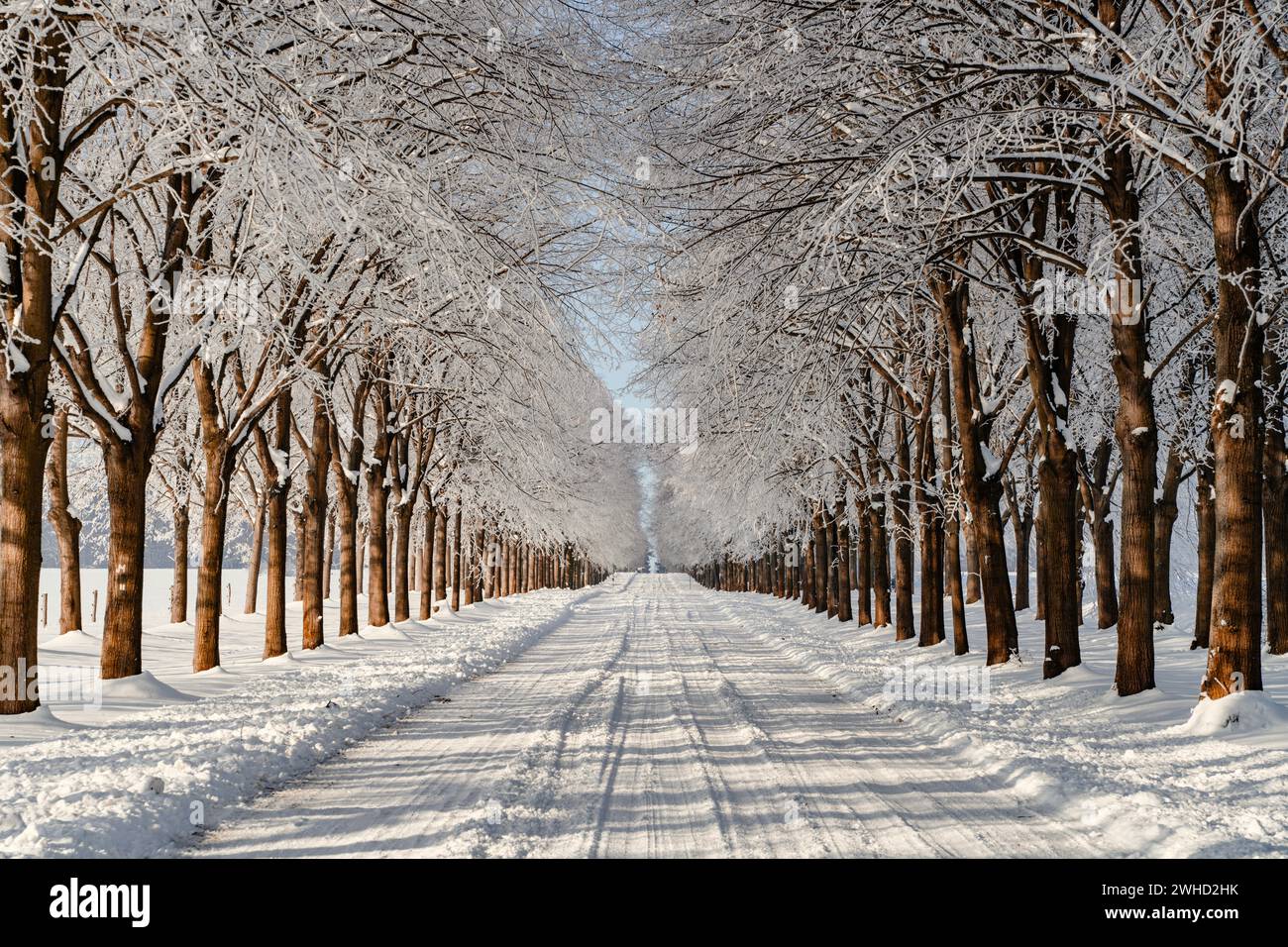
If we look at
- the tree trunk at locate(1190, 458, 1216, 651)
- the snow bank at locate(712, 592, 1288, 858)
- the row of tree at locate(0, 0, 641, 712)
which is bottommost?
the snow bank at locate(712, 592, 1288, 858)

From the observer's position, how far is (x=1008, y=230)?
12.0 meters

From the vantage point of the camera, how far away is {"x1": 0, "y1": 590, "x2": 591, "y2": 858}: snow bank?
5738 mm

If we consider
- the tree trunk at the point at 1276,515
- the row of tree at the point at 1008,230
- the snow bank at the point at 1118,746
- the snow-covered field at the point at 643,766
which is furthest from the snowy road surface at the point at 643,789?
the tree trunk at the point at 1276,515

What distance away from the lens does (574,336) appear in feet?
37.0

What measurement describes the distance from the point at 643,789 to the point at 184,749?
12.7 feet

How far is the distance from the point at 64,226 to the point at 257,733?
5.15 m

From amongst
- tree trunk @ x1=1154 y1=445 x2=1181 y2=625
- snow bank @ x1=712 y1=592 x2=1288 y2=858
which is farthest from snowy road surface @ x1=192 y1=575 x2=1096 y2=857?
tree trunk @ x1=1154 y1=445 x2=1181 y2=625

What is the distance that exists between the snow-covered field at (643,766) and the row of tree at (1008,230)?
6.12 ft

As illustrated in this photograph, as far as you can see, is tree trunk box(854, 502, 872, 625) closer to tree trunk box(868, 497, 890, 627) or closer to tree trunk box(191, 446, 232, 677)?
tree trunk box(868, 497, 890, 627)

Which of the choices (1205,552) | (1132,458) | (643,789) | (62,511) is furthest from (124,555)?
(1205,552)

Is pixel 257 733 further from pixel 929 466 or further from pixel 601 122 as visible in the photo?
pixel 929 466

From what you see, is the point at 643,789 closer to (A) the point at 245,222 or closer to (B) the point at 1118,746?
(B) the point at 1118,746

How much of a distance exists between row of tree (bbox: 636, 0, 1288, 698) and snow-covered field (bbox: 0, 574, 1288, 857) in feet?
6.12
